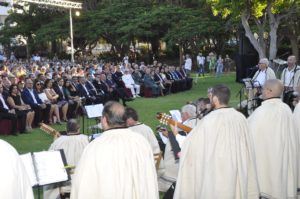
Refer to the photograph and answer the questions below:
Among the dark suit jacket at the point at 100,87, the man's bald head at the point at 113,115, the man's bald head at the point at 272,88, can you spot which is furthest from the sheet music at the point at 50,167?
the dark suit jacket at the point at 100,87

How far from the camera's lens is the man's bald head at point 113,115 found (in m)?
5.09

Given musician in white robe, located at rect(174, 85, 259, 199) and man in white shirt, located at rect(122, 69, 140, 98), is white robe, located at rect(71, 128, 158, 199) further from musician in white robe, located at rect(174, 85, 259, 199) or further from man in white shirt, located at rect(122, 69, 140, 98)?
man in white shirt, located at rect(122, 69, 140, 98)

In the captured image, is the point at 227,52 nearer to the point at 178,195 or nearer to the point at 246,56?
the point at 246,56

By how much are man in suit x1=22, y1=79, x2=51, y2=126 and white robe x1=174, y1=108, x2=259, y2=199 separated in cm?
1014

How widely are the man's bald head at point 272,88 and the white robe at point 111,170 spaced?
3009 millimetres

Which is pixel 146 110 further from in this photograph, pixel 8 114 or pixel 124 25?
pixel 124 25

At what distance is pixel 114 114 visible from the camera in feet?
16.7

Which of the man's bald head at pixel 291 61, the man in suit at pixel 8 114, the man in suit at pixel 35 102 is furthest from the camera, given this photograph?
the man in suit at pixel 35 102

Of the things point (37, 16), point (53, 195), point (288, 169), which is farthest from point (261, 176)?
point (37, 16)

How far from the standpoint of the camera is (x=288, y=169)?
7.79 m

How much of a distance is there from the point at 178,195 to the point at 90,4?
44893mm

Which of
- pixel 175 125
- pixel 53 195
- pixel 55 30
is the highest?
pixel 55 30

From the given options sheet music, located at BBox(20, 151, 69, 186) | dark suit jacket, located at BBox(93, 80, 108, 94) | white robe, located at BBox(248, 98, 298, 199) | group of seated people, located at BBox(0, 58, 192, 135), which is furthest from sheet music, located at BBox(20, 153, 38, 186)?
dark suit jacket, located at BBox(93, 80, 108, 94)

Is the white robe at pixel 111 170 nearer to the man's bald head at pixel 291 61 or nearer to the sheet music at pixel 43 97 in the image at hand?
the man's bald head at pixel 291 61
